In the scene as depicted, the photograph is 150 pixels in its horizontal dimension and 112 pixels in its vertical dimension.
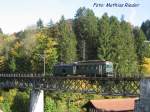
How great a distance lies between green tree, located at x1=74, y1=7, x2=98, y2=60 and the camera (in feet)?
377

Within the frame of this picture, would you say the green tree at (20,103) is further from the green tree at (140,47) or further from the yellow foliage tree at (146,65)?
the green tree at (140,47)

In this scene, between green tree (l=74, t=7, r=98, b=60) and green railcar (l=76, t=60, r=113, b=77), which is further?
green tree (l=74, t=7, r=98, b=60)

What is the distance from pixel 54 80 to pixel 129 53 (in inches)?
1409

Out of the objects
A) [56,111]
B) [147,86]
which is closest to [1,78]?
[56,111]

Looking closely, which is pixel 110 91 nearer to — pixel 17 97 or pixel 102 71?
pixel 102 71

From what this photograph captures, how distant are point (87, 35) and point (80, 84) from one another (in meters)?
45.6

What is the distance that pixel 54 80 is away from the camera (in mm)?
76875

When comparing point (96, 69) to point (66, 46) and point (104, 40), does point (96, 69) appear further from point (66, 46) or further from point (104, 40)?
point (66, 46)

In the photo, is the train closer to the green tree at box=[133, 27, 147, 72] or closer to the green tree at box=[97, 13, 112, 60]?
the green tree at box=[97, 13, 112, 60]

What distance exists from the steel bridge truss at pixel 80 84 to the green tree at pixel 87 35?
28614 mm

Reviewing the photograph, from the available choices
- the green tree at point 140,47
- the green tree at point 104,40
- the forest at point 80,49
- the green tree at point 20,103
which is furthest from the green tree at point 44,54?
the green tree at point 140,47

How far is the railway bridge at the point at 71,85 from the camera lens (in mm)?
65000

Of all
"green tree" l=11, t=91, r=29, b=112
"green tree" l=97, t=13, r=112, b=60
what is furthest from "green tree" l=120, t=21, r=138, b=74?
"green tree" l=11, t=91, r=29, b=112

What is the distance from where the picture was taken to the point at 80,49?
117 meters
